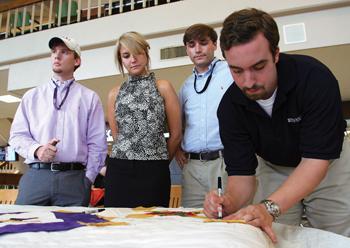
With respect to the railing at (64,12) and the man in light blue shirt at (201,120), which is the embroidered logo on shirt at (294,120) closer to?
the man in light blue shirt at (201,120)

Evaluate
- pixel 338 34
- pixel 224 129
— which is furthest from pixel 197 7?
pixel 224 129

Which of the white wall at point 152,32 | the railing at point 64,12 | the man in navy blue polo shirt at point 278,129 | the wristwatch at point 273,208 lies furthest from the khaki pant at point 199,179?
the railing at point 64,12

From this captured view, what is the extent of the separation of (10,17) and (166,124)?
6023mm

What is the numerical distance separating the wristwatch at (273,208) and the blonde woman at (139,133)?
2.36 ft

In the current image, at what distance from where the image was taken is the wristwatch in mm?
886

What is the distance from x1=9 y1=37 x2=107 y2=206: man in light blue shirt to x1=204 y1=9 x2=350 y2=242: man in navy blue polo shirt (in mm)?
811

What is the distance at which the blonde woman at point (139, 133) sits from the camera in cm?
155

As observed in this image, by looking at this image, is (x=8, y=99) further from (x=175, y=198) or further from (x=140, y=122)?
(x=140, y=122)

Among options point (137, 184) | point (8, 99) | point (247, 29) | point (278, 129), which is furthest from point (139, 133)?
point (8, 99)

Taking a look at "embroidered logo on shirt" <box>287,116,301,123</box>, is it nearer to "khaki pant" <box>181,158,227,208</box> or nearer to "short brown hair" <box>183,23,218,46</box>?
"khaki pant" <box>181,158,227,208</box>

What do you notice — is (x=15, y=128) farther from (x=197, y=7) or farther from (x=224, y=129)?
(x=197, y=7)

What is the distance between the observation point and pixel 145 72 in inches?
69.1

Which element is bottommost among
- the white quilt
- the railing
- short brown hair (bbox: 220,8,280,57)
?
the white quilt

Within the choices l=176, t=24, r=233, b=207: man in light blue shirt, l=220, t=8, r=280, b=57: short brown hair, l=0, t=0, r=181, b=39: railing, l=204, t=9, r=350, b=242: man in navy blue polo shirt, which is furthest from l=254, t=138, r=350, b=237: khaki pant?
l=0, t=0, r=181, b=39: railing
